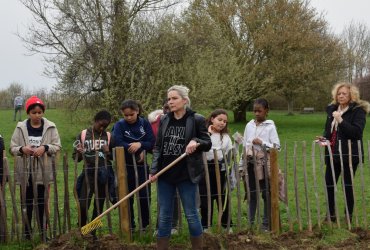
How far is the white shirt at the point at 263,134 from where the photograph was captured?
18.0 ft

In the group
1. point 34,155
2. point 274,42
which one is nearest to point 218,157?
point 34,155

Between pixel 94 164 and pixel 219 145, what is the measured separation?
1.45m

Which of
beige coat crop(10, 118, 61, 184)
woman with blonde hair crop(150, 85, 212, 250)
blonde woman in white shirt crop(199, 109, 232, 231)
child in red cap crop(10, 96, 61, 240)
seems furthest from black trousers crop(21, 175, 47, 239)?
blonde woman in white shirt crop(199, 109, 232, 231)

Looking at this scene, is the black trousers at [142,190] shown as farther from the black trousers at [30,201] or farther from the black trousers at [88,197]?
A: the black trousers at [30,201]

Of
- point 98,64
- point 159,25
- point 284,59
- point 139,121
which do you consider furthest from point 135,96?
point 284,59

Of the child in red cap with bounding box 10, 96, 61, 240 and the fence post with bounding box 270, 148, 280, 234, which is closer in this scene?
the child in red cap with bounding box 10, 96, 61, 240

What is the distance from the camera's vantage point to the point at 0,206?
496cm

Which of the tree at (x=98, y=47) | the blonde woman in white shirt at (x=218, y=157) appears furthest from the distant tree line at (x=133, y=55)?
the blonde woman in white shirt at (x=218, y=157)

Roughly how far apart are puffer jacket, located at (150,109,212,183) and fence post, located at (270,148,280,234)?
1.17 meters

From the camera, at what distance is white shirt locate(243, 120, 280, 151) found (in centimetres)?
547

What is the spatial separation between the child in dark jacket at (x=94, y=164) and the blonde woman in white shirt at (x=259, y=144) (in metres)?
1.57

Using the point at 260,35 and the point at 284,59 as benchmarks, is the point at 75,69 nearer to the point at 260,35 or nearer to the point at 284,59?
the point at 260,35

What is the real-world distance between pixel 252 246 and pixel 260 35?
21.2 m

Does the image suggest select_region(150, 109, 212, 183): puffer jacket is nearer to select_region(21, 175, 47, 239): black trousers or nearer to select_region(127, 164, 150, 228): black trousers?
select_region(127, 164, 150, 228): black trousers
